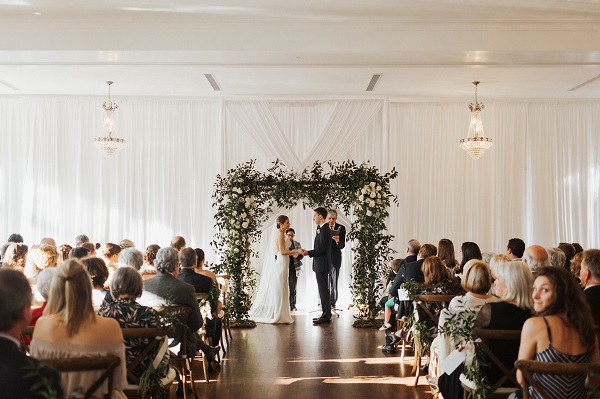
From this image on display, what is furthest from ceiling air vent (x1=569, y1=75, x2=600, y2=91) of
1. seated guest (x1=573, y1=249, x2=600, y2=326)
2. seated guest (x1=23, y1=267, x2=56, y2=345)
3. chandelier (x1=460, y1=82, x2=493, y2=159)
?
seated guest (x1=23, y1=267, x2=56, y2=345)

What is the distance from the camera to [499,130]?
40.9ft

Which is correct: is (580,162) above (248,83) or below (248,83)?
below

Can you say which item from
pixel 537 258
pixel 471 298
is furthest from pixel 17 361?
pixel 537 258

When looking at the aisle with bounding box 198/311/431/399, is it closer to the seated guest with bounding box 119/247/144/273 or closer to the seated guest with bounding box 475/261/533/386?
the seated guest with bounding box 119/247/144/273

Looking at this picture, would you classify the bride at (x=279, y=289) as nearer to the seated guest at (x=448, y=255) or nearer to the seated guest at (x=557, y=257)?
the seated guest at (x=448, y=255)

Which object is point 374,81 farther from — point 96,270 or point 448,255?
point 96,270

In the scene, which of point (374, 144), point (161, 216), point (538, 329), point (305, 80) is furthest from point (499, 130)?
point (538, 329)

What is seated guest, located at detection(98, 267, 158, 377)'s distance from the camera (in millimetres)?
4234

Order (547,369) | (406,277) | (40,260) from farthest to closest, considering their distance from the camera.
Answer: (406,277), (40,260), (547,369)

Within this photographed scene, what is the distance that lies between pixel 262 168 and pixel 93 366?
8.91 m

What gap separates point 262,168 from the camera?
12.0 meters

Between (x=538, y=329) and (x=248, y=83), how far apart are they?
8.16 metres

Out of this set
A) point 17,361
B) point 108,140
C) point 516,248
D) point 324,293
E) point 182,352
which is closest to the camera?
point 17,361

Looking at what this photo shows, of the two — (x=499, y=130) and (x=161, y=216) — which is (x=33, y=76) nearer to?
(x=161, y=216)
